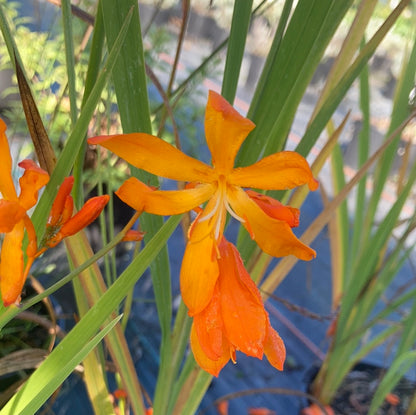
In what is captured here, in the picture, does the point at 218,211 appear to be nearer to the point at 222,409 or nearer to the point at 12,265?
the point at 12,265

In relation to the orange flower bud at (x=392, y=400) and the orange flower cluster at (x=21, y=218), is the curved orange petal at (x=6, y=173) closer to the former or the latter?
the orange flower cluster at (x=21, y=218)

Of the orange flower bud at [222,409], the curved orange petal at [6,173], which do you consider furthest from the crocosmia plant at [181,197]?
the orange flower bud at [222,409]

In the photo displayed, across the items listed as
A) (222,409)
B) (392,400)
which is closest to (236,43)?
(222,409)

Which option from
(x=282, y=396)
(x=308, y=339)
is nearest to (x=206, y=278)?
(x=282, y=396)

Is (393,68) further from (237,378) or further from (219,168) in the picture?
(219,168)

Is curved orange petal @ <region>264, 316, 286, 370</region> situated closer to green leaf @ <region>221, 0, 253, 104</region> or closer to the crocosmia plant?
the crocosmia plant
